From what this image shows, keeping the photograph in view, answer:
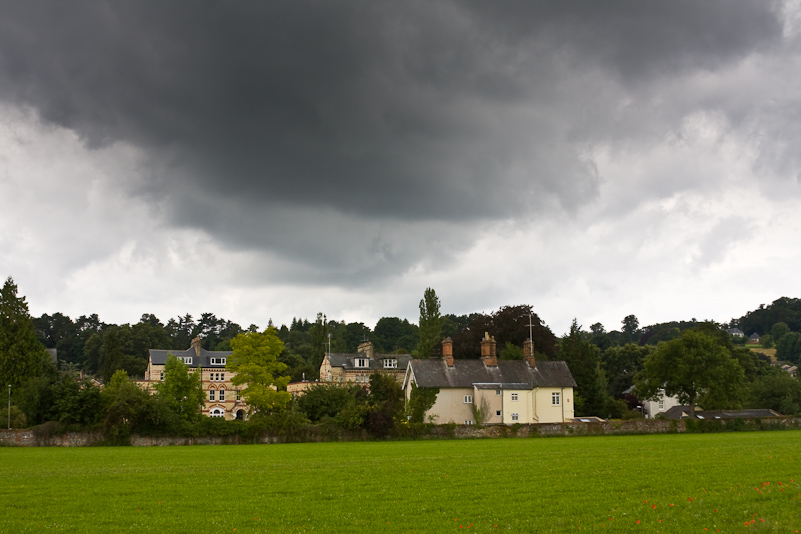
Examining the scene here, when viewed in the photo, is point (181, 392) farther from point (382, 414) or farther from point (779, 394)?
point (779, 394)

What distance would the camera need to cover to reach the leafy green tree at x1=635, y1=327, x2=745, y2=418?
67.4m

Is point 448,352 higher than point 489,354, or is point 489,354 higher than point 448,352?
point 448,352

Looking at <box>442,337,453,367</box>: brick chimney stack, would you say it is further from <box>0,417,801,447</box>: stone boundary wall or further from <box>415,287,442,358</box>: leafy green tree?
A: <box>415,287,442,358</box>: leafy green tree

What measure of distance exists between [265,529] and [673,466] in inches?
639

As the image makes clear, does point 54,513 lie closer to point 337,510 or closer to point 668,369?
point 337,510

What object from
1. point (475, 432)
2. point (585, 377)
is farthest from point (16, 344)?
point (585, 377)

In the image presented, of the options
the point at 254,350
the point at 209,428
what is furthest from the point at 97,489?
the point at 254,350

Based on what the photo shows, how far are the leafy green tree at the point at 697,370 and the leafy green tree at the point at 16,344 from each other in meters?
71.2

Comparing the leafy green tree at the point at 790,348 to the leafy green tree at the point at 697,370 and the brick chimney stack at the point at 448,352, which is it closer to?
the leafy green tree at the point at 697,370

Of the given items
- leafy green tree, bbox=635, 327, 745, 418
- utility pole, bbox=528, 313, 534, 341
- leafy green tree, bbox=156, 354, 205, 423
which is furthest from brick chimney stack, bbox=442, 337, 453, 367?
leafy green tree, bbox=156, 354, 205, 423

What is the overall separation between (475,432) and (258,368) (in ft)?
75.2

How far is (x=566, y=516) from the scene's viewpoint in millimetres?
15047

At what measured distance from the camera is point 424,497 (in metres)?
18.1

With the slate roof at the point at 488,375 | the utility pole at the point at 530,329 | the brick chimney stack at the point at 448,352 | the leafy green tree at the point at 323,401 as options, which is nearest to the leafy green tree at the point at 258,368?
the leafy green tree at the point at 323,401
